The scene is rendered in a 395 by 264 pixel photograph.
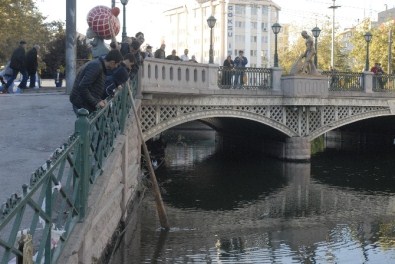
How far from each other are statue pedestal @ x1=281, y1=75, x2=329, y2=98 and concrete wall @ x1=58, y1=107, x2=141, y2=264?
35.3ft

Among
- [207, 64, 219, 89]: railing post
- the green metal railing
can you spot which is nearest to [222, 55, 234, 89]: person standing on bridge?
[207, 64, 219, 89]: railing post

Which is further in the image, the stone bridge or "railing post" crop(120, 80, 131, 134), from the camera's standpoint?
the stone bridge

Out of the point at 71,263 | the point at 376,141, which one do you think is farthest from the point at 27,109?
the point at 376,141

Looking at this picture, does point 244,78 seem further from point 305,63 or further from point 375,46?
point 375,46

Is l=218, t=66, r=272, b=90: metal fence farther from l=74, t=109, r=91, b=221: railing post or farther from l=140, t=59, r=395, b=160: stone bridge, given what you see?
l=74, t=109, r=91, b=221: railing post

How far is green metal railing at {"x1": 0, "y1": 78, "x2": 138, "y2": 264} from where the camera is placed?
366 cm

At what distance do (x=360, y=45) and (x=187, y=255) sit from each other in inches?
1451

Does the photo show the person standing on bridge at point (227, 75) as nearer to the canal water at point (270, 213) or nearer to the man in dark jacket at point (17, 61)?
the canal water at point (270, 213)

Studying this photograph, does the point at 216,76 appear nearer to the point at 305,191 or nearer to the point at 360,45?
the point at 305,191

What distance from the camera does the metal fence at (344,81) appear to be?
76.7 feet

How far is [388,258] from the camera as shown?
34.0 ft

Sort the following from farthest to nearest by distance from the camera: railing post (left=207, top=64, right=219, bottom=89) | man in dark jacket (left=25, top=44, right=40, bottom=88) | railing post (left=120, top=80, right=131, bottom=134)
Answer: railing post (left=207, top=64, right=219, bottom=89) < man in dark jacket (left=25, top=44, right=40, bottom=88) < railing post (left=120, top=80, right=131, bottom=134)

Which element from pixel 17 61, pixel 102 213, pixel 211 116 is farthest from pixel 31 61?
pixel 102 213

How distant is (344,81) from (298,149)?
3.31 metres
